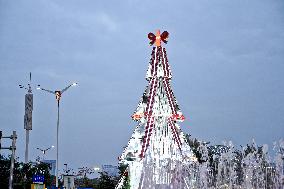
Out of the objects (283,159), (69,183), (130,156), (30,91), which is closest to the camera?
(69,183)

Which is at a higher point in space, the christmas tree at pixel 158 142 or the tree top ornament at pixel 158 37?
the tree top ornament at pixel 158 37

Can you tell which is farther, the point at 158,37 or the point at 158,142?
the point at 158,37

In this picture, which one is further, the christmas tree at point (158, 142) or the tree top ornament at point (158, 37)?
the tree top ornament at point (158, 37)

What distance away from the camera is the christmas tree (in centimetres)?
3197

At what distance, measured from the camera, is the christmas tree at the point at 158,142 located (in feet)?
105

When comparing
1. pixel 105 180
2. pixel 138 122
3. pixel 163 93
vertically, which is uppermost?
pixel 163 93

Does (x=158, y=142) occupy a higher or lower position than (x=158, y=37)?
lower

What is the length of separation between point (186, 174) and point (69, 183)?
12.4 m

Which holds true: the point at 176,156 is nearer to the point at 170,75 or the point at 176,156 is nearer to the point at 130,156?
the point at 130,156

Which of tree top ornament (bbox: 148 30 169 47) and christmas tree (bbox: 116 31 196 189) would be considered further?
tree top ornament (bbox: 148 30 169 47)

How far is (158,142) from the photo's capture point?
32969mm

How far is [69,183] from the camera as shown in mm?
23281

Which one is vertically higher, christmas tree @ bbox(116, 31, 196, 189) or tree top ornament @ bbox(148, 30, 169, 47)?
tree top ornament @ bbox(148, 30, 169, 47)

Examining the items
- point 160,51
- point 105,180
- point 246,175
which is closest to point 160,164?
point 246,175
